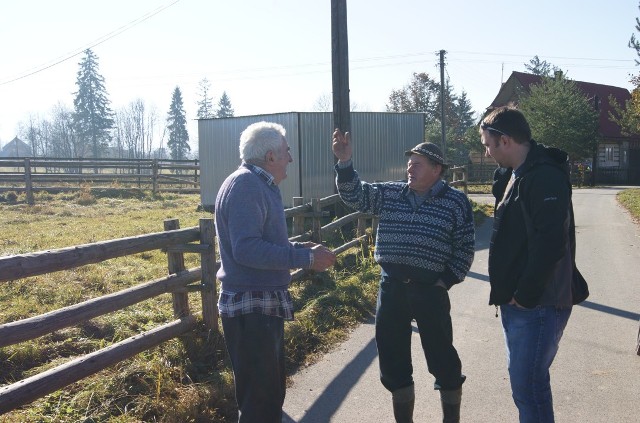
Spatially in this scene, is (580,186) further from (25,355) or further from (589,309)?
(25,355)

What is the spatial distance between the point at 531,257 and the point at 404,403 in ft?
4.72

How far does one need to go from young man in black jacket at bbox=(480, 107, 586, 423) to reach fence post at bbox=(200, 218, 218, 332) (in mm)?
3128

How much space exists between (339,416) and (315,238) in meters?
4.35

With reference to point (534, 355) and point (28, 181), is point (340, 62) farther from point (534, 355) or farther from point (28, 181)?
point (28, 181)

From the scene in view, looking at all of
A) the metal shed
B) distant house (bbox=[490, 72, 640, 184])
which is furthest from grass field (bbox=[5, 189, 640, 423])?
distant house (bbox=[490, 72, 640, 184])

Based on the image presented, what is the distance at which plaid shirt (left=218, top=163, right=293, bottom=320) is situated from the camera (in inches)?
119

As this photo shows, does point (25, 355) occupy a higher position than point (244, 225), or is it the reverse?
point (244, 225)

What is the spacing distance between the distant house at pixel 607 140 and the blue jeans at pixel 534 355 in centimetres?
3518

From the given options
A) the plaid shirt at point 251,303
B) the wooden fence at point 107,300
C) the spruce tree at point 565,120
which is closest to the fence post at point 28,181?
the wooden fence at point 107,300

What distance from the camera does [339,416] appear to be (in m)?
4.28

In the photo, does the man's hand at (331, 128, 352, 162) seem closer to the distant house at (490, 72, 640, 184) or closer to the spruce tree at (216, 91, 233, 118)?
the distant house at (490, 72, 640, 184)

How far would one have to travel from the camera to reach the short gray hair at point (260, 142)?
309cm

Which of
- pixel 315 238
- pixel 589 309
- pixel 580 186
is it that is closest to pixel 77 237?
pixel 315 238

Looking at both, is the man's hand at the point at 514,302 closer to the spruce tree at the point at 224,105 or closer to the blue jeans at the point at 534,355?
the blue jeans at the point at 534,355
